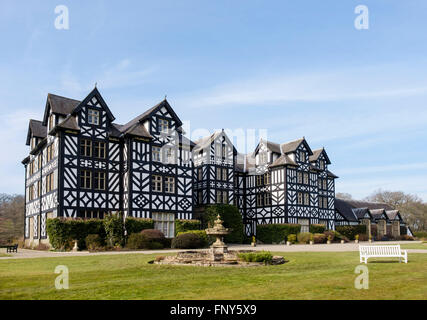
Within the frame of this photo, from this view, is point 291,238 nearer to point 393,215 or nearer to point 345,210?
point 345,210

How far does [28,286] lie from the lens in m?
9.64

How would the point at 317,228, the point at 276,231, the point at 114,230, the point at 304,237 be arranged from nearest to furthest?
the point at 114,230 < the point at 304,237 < the point at 276,231 < the point at 317,228

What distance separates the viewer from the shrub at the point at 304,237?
40156 millimetres

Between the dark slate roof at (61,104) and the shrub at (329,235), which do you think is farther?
the shrub at (329,235)

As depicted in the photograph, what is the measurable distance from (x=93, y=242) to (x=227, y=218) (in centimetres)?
1401

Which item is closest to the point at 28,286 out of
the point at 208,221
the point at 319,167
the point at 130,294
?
the point at 130,294

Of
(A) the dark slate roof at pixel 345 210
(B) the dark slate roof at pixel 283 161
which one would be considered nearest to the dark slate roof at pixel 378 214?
(A) the dark slate roof at pixel 345 210

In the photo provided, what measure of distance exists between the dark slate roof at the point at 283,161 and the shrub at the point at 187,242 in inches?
655

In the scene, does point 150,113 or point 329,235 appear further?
point 329,235

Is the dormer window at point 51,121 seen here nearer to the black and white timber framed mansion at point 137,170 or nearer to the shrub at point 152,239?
the black and white timber framed mansion at point 137,170

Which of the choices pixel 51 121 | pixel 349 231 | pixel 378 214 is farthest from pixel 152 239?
pixel 378 214

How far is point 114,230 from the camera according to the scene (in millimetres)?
29406

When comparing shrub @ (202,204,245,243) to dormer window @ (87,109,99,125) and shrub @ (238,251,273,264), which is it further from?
shrub @ (238,251,273,264)

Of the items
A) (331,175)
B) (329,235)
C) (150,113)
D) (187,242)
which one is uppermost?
(150,113)
